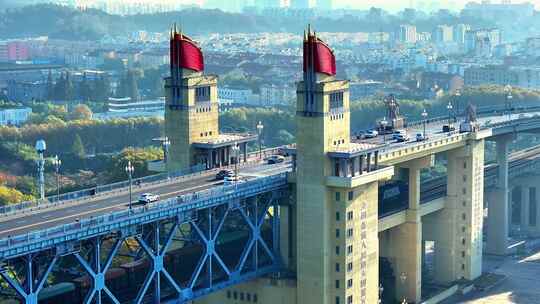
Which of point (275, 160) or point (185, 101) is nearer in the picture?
point (185, 101)

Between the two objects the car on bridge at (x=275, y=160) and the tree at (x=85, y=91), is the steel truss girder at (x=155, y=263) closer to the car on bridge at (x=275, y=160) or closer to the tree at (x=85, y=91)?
the car on bridge at (x=275, y=160)

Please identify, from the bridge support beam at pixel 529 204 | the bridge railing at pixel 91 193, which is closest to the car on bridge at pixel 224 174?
the bridge railing at pixel 91 193

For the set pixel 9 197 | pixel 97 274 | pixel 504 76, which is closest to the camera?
pixel 97 274

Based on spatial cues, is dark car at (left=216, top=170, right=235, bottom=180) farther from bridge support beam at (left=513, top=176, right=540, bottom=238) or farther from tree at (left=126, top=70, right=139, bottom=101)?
tree at (left=126, top=70, right=139, bottom=101)

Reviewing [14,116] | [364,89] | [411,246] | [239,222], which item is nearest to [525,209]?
[411,246]

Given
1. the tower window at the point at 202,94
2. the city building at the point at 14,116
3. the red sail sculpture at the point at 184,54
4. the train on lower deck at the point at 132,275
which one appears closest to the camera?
the train on lower deck at the point at 132,275

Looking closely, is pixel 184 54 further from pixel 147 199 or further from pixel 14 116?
pixel 14 116

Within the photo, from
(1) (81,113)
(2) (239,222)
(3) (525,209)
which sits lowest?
(3) (525,209)

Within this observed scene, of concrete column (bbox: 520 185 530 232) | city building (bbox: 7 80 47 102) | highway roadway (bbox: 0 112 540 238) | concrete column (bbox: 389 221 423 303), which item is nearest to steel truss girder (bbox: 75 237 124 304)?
highway roadway (bbox: 0 112 540 238)

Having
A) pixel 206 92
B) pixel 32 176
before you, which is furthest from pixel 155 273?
pixel 32 176
